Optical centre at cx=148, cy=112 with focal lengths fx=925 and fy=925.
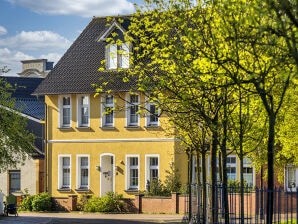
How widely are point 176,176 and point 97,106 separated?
7.72 meters

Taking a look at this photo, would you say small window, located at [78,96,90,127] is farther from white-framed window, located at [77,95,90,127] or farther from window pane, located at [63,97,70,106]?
window pane, located at [63,97,70,106]

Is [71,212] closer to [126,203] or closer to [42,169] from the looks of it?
[126,203]

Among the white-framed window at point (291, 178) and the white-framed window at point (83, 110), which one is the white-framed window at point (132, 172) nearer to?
the white-framed window at point (83, 110)

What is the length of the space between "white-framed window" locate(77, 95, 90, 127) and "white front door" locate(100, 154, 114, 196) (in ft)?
8.11

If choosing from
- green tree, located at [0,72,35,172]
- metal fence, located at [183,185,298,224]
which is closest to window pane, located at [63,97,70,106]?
green tree, located at [0,72,35,172]

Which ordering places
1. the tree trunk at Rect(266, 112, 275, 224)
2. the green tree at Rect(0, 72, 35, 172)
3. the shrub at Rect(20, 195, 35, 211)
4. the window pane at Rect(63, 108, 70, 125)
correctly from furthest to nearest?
the window pane at Rect(63, 108, 70, 125), the shrub at Rect(20, 195, 35, 211), the green tree at Rect(0, 72, 35, 172), the tree trunk at Rect(266, 112, 275, 224)

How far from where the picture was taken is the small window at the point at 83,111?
56.8m

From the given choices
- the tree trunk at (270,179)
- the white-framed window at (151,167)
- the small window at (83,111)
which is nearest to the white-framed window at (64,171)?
the small window at (83,111)

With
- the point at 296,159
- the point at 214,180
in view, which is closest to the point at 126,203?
the point at 296,159

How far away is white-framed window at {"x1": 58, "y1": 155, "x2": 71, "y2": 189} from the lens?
188ft

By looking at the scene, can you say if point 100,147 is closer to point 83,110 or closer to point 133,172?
point 83,110

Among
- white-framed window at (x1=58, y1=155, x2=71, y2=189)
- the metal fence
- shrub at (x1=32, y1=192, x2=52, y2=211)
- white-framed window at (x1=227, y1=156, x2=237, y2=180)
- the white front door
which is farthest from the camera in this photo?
white-framed window at (x1=58, y1=155, x2=71, y2=189)

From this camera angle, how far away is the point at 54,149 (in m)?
58.1

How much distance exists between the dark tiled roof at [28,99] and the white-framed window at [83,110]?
659 centimetres
